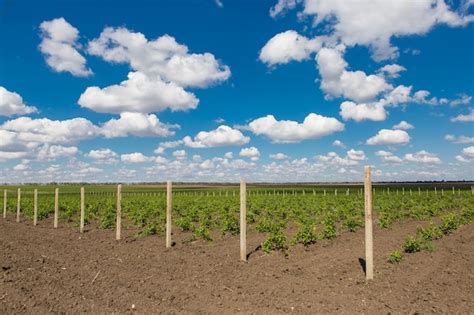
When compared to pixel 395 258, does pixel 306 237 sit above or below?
above

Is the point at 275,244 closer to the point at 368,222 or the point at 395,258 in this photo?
the point at 395,258

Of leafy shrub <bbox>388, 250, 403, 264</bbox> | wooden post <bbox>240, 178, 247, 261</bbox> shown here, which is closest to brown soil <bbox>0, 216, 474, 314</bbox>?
leafy shrub <bbox>388, 250, 403, 264</bbox>

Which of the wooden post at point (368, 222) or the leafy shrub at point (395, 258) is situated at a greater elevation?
the wooden post at point (368, 222)

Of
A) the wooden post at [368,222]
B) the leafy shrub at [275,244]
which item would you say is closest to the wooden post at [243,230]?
the leafy shrub at [275,244]

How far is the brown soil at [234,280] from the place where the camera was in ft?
21.9

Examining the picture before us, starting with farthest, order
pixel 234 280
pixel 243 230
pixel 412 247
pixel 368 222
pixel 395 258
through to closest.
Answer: pixel 412 247 → pixel 243 230 → pixel 395 258 → pixel 234 280 → pixel 368 222

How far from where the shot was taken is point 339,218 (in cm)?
1972

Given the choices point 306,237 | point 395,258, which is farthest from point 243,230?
point 395,258

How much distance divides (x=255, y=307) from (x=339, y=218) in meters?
14.0

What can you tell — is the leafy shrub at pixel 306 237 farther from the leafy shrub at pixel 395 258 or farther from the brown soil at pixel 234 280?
the leafy shrub at pixel 395 258

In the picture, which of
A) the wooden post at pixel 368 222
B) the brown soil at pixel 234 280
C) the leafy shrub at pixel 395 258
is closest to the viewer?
the brown soil at pixel 234 280

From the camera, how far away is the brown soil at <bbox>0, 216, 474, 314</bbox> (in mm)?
6684

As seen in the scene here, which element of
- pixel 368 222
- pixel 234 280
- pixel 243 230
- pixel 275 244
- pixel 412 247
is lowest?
pixel 234 280

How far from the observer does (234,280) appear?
27.6 feet
